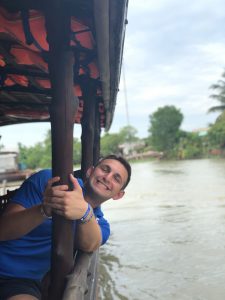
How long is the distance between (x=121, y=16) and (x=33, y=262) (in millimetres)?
1377

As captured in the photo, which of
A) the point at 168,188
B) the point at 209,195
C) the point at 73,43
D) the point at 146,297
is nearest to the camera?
the point at 73,43

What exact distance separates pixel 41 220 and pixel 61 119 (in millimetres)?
504

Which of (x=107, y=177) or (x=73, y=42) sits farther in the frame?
(x=73, y=42)

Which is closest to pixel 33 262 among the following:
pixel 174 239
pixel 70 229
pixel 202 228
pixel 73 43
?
pixel 70 229

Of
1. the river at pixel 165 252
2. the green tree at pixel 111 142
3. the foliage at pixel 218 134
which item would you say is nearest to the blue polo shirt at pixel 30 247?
the river at pixel 165 252

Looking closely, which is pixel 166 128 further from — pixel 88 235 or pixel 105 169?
pixel 88 235

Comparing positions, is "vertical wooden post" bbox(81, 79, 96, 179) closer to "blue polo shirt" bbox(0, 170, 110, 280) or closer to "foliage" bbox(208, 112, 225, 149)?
"blue polo shirt" bbox(0, 170, 110, 280)

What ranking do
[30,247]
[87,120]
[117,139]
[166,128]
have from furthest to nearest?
[117,139] → [166,128] → [87,120] → [30,247]

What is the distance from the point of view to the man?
1887 millimetres

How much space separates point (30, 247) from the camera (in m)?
2.26

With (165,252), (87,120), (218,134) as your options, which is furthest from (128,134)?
(87,120)

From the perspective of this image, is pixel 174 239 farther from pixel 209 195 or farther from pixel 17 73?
pixel 209 195

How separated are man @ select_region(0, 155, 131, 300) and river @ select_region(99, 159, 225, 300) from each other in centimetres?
360

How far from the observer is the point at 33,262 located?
2.28 m
